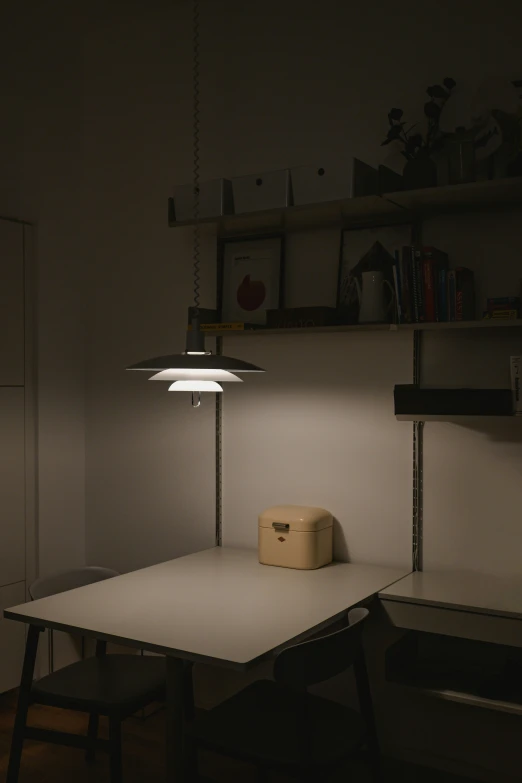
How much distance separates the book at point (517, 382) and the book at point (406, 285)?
407 millimetres

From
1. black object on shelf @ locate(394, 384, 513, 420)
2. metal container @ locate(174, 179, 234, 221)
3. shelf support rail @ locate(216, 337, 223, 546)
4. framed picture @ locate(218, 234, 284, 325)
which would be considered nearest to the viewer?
black object on shelf @ locate(394, 384, 513, 420)

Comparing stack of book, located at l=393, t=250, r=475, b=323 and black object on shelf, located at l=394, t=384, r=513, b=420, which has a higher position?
stack of book, located at l=393, t=250, r=475, b=323

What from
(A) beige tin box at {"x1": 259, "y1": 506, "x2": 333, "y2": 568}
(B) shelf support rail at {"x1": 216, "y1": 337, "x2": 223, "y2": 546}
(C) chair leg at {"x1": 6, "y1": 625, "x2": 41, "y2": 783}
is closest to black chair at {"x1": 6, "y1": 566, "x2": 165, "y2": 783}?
(C) chair leg at {"x1": 6, "y1": 625, "x2": 41, "y2": 783}

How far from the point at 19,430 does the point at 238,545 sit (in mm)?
1210

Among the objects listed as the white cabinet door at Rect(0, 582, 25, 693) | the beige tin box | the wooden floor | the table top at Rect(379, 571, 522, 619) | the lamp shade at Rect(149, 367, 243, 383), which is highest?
the lamp shade at Rect(149, 367, 243, 383)

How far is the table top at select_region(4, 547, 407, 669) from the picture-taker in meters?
2.23

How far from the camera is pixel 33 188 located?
3.82 metres

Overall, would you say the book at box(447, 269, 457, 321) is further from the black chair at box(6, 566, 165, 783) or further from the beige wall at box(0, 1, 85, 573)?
the beige wall at box(0, 1, 85, 573)

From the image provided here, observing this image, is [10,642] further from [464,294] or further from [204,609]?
[464,294]

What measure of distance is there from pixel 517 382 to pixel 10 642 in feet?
8.61

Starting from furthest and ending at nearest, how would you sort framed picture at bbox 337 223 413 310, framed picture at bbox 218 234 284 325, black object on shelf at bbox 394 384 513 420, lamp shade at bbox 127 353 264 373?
1. framed picture at bbox 218 234 284 325
2. framed picture at bbox 337 223 413 310
3. black object on shelf at bbox 394 384 513 420
4. lamp shade at bbox 127 353 264 373

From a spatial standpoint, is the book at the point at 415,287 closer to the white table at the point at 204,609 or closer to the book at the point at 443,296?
the book at the point at 443,296

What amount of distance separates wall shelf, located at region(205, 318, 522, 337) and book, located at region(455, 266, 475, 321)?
53mm

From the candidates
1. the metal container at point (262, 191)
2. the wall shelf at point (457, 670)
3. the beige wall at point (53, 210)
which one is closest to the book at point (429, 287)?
the metal container at point (262, 191)
